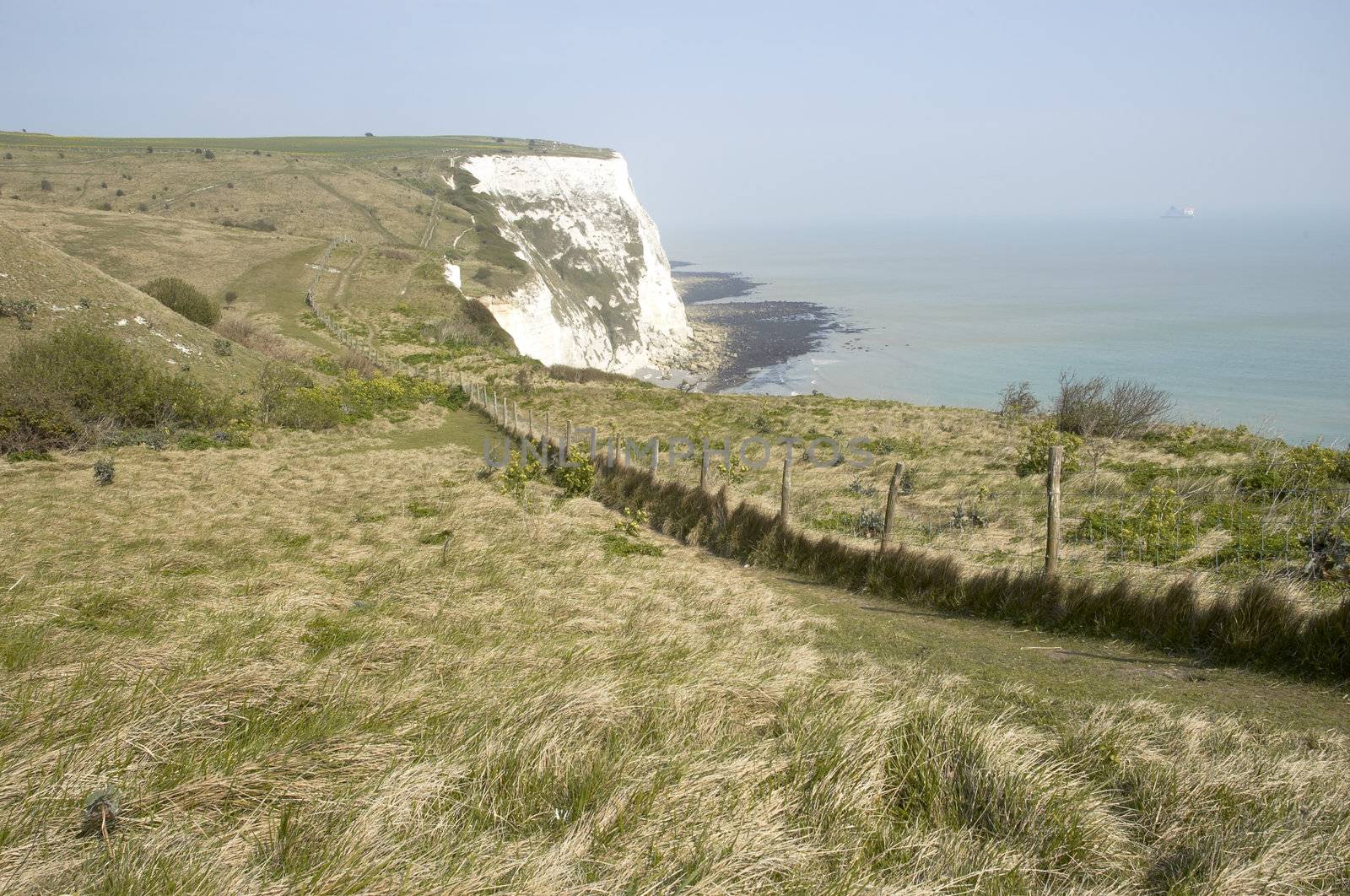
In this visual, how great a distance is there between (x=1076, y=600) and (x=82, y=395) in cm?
2358

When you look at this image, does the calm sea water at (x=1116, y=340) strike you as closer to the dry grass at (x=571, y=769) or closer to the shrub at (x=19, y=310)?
the dry grass at (x=571, y=769)

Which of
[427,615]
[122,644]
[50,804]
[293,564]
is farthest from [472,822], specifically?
[293,564]

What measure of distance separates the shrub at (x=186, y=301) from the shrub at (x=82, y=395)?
14.6 metres

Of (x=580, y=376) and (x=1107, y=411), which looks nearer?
(x=1107, y=411)

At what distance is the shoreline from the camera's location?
263ft

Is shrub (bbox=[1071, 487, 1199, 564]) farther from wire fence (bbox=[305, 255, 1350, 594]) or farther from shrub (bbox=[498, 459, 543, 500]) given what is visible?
shrub (bbox=[498, 459, 543, 500])

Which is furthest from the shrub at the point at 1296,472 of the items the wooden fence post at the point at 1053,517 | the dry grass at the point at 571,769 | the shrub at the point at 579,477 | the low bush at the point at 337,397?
the low bush at the point at 337,397

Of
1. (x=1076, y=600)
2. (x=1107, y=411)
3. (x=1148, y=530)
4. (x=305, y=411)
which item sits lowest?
(x=305, y=411)

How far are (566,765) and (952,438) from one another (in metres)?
22.6

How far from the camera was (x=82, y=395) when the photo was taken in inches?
766

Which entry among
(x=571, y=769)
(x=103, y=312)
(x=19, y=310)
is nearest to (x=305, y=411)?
(x=103, y=312)

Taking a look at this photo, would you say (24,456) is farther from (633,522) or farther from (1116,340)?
(1116,340)

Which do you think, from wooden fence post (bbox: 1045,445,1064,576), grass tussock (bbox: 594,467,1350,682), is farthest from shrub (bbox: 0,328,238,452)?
wooden fence post (bbox: 1045,445,1064,576)

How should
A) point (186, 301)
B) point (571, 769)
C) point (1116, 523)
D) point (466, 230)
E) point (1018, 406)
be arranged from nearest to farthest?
1. point (571, 769)
2. point (1116, 523)
3. point (1018, 406)
4. point (186, 301)
5. point (466, 230)
